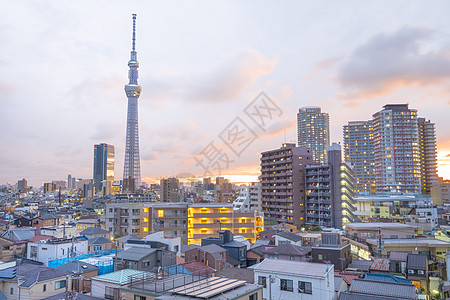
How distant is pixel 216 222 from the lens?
4591 centimetres

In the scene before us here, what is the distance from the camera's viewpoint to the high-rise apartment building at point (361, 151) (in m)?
140

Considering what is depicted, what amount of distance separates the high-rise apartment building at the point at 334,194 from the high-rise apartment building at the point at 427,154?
67.0m

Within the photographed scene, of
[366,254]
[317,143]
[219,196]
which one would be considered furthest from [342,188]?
[317,143]

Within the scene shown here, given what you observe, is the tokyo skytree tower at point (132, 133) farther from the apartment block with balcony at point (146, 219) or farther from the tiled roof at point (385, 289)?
the tiled roof at point (385, 289)

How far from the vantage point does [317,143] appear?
186m

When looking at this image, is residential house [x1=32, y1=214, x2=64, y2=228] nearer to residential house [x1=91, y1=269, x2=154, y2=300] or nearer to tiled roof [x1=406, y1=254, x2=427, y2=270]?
residential house [x1=91, y1=269, x2=154, y2=300]

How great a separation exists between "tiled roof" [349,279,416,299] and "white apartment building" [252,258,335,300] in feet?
4.49

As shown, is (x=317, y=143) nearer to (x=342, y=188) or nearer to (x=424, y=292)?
(x=342, y=188)

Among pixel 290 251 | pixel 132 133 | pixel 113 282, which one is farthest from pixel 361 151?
pixel 113 282

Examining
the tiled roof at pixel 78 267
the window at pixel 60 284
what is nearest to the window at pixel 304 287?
the tiled roof at pixel 78 267

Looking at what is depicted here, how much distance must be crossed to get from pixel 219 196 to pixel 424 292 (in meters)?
101

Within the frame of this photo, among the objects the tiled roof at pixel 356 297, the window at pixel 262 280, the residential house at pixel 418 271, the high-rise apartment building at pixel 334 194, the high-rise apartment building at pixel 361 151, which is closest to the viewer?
the tiled roof at pixel 356 297

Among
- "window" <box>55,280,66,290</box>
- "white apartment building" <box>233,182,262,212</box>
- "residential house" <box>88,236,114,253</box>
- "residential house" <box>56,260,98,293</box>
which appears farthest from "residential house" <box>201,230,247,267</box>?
"white apartment building" <box>233,182,262,212</box>

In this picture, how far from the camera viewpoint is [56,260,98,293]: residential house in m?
20.4
